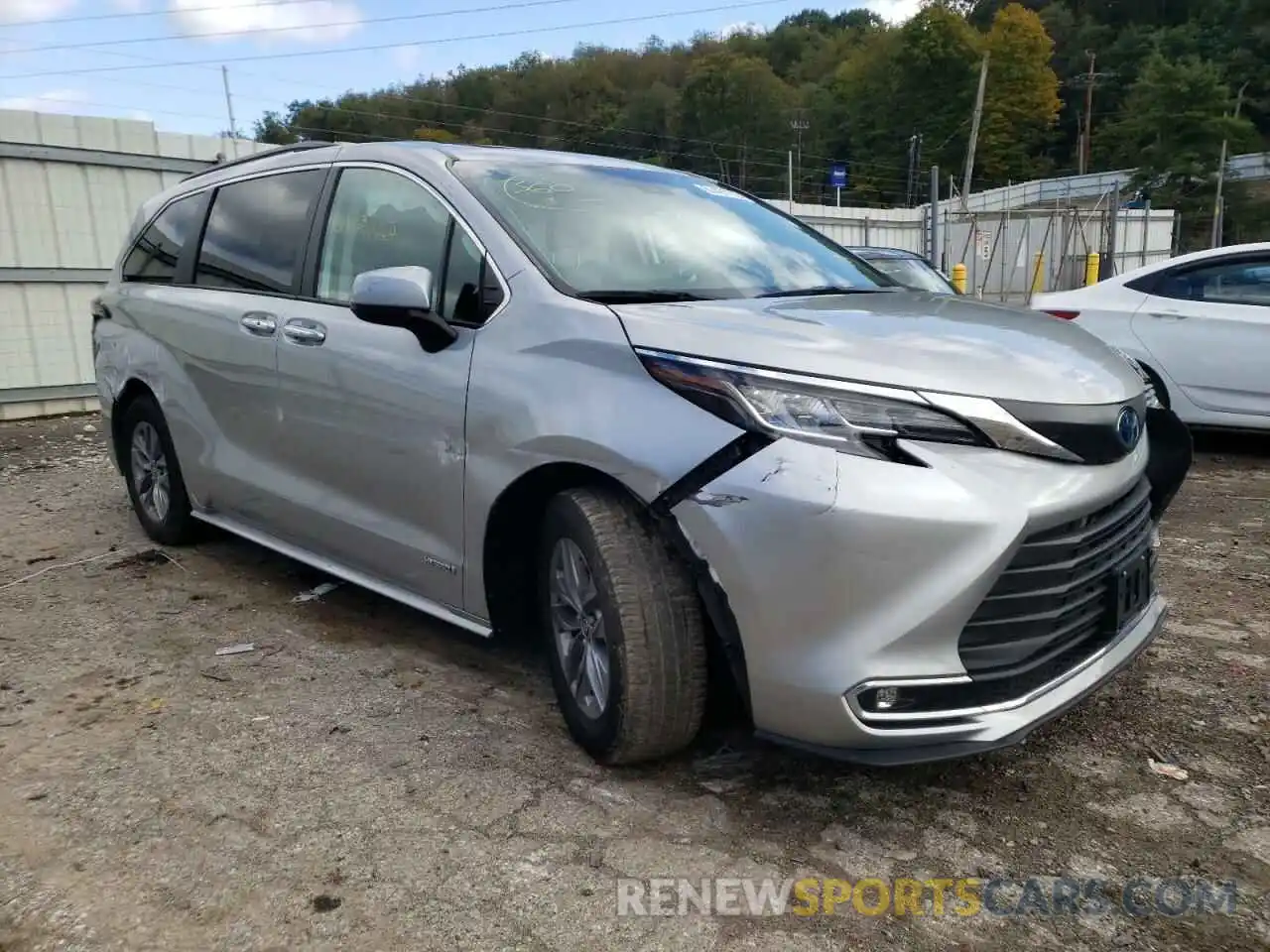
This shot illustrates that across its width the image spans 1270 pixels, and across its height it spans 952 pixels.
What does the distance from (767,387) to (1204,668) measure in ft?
6.66

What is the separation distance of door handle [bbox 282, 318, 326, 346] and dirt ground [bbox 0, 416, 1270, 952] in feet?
3.60

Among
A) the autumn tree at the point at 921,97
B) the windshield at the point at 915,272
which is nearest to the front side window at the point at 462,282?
the windshield at the point at 915,272

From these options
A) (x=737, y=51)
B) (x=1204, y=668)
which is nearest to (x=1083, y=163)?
(x=737, y=51)

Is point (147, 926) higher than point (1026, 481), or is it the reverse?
point (1026, 481)

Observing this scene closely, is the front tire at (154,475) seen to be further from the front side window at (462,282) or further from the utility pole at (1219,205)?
the utility pole at (1219,205)

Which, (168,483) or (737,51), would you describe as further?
(737,51)

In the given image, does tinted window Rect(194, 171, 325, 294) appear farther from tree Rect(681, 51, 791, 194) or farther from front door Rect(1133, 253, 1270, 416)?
tree Rect(681, 51, 791, 194)

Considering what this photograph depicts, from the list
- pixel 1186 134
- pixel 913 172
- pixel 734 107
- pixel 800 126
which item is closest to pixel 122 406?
pixel 913 172

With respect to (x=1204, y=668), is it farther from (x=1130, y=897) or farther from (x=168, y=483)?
(x=168, y=483)

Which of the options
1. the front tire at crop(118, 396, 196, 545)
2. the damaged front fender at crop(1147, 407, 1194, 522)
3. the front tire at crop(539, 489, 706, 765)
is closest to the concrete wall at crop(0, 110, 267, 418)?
the front tire at crop(118, 396, 196, 545)

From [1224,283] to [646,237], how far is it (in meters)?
5.05

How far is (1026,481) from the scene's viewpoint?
7.14 feet

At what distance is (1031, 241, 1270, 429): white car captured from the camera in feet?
20.3

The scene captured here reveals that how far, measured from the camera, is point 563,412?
255 centimetres
